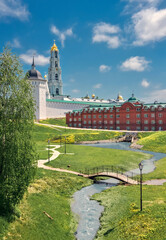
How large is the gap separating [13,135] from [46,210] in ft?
27.6

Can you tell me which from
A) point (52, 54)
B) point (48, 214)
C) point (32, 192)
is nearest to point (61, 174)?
point (32, 192)

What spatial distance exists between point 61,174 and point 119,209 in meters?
11.5

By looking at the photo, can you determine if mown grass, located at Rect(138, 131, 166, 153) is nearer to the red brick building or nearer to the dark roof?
the red brick building

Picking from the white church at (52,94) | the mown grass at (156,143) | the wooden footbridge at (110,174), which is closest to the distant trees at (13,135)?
the wooden footbridge at (110,174)

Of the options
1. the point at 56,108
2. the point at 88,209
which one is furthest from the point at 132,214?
the point at 56,108

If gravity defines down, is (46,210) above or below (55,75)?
below

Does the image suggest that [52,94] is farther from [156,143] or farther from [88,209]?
[88,209]

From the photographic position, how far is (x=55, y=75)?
147875 mm

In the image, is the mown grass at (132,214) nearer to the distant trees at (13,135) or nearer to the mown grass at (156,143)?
the distant trees at (13,135)

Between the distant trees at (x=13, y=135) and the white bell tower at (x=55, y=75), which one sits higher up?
the white bell tower at (x=55, y=75)

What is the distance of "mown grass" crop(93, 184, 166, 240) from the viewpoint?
14578 millimetres

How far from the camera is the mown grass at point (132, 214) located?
14.6 m

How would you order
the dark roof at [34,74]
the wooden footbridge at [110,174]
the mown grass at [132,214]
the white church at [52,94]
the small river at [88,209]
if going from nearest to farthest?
the mown grass at [132,214]
the small river at [88,209]
the wooden footbridge at [110,174]
the dark roof at [34,74]
the white church at [52,94]

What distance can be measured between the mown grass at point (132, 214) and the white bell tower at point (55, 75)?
123624 millimetres
